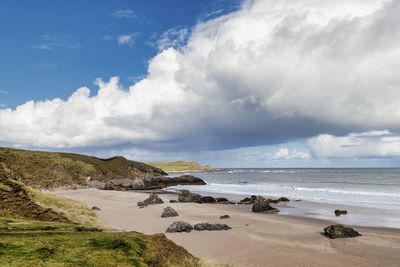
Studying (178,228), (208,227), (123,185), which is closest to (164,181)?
(123,185)

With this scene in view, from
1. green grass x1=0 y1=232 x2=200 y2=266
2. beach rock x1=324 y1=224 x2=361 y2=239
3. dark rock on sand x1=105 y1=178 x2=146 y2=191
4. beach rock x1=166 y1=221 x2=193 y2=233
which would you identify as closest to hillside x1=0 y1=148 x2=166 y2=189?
dark rock on sand x1=105 y1=178 x2=146 y2=191

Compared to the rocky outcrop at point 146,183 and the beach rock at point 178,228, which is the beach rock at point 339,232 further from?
the rocky outcrop at point 146,183

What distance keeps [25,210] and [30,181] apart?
49340 millimetres

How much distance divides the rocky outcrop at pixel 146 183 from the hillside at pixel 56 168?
30.9 ft

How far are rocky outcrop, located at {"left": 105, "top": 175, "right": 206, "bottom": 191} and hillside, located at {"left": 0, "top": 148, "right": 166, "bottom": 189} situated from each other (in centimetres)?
943

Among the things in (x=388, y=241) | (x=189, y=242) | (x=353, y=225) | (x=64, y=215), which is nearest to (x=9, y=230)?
(x=64, y=215)

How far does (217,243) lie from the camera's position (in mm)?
14422

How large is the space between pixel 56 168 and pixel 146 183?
23.1 m

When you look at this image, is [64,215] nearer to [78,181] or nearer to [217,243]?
[217,243]

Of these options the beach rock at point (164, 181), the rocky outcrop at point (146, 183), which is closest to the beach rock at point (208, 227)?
the rocky outcrop at point (146, 183)

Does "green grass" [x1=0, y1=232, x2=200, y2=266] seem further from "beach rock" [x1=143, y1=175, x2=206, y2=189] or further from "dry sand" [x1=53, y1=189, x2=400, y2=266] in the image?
"beach rock" [x1=143, y1=175, x2=206, y2=189]

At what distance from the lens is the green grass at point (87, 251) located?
690 cm

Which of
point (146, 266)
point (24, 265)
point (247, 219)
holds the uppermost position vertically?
point (24, 265)

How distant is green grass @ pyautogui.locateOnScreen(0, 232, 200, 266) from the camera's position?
690 centimetres
